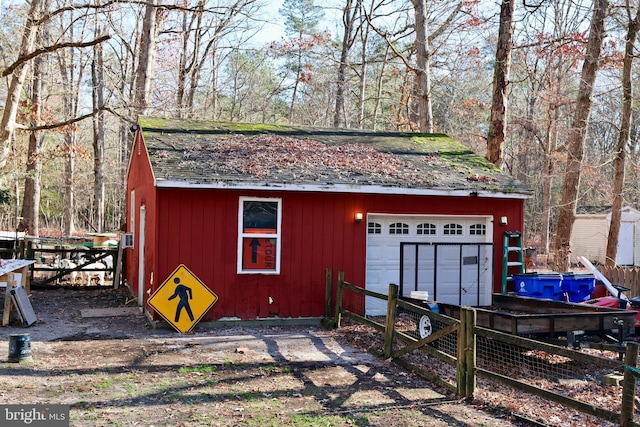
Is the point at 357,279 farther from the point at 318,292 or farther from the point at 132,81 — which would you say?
the point at 132,81

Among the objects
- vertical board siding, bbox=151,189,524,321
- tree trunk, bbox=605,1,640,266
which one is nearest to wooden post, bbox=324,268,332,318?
vertical board siding, bbox=151,189,524,321

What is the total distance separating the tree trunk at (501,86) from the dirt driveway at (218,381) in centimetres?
798

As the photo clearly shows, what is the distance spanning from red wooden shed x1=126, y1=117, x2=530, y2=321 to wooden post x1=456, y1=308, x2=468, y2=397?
4652mm

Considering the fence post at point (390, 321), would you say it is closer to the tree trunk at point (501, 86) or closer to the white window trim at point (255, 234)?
the white window trim at point (255, 234)

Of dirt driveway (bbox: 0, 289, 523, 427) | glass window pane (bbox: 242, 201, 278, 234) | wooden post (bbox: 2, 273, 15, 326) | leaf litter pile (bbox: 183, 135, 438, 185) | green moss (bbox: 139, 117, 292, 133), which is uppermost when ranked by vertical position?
green moss (bbox: 139, 117, 292, 133)

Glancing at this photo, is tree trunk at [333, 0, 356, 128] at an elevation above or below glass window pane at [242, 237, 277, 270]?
above

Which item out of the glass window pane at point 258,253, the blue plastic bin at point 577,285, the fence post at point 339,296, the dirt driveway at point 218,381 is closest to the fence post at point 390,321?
the dirt driveway at point 218,381

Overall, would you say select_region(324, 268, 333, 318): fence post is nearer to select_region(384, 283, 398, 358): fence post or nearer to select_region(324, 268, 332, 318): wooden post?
select_region(324, 268, 332, 318): wooden post

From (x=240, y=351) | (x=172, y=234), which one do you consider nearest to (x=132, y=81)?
(x=172, y=234)

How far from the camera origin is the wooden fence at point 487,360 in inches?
227

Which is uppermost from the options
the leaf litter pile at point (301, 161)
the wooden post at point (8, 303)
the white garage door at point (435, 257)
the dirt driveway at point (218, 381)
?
the leaf litter pile at point (301, 161)

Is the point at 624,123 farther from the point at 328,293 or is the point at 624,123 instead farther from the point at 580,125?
the point at 328,293

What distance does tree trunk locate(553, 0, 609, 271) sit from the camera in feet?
54.1

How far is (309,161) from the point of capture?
12.4 metres
